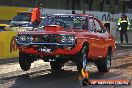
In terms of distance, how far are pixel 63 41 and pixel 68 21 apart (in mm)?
1454

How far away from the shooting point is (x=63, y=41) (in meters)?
11.9

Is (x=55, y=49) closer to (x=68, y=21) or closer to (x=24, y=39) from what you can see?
(x=24, y=39)

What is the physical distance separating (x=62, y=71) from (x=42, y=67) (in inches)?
42.5

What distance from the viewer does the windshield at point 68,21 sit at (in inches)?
518

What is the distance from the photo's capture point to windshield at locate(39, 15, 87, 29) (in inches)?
518

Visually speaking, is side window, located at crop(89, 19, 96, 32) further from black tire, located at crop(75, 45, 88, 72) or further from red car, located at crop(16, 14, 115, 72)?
black tire, located at crop(75, 45, 88, 72)

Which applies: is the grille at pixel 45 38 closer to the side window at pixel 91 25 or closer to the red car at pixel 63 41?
the red car at pixel 63 41

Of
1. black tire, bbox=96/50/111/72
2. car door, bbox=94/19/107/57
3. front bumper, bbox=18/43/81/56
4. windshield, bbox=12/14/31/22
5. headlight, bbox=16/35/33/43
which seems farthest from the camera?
windshield, bbox=12/14/31/22

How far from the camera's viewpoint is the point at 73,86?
10.8 m

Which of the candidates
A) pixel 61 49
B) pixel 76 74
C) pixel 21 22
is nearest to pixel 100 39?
pixel 76 74

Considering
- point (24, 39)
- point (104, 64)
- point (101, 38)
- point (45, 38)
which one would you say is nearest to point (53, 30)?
point (45, 38)

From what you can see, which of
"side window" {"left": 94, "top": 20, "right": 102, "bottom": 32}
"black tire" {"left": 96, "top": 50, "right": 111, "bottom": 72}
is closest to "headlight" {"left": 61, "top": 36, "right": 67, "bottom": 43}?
"side window" {"left": 94, "top": 20, "right": 102, "bottom": 32}

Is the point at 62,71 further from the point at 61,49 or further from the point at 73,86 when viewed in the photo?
the point at 73,86

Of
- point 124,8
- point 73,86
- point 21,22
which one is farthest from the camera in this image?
point 124,8
